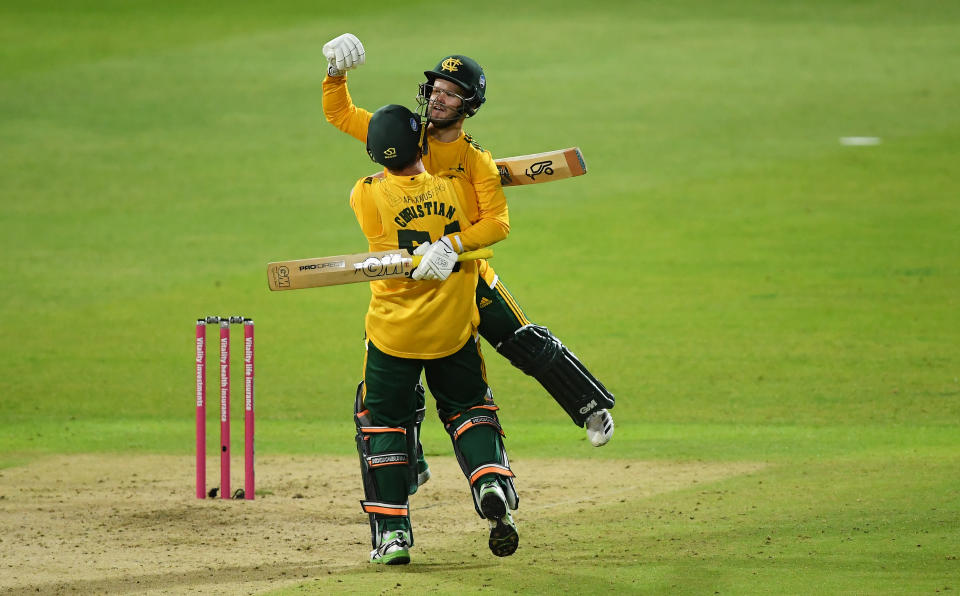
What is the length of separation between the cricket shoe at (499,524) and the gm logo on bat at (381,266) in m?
1.01

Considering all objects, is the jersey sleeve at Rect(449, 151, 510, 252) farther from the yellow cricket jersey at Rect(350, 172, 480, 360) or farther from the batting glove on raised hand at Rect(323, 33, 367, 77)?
the batting glove on raised hand at Rect(323, 33, 367, 77)

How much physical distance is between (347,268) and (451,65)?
1040mm

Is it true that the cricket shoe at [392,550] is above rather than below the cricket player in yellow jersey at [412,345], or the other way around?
below

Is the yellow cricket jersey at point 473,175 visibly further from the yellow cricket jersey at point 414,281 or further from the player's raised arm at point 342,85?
the yellow cricket jersey at point 414,281

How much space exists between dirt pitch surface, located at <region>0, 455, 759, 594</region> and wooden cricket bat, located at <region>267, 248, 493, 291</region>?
123 cm

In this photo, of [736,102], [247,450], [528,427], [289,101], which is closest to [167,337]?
[528,427]

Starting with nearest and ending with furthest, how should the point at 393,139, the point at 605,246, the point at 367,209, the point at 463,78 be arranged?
the point at 393,139
the point at 367,209
the point at 463,78
the point at 605,246

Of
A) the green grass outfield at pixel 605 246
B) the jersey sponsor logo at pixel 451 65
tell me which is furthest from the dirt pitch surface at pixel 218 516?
the jersey sponsor logo at pixel 451 65

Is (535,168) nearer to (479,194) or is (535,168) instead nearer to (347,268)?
(479,194)

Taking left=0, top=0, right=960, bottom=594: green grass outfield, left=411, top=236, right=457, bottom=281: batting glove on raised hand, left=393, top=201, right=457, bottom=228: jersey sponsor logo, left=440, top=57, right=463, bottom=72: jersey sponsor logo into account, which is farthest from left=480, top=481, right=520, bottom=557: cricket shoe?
left=440, top=57, right=463, bottom=72: jersey sponsor logo

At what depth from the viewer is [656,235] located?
1500 cm

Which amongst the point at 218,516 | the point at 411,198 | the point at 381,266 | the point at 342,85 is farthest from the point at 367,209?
the point at 218,516

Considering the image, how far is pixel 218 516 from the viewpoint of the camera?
6.85 m

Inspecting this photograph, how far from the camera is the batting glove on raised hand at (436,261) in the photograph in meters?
5.54
